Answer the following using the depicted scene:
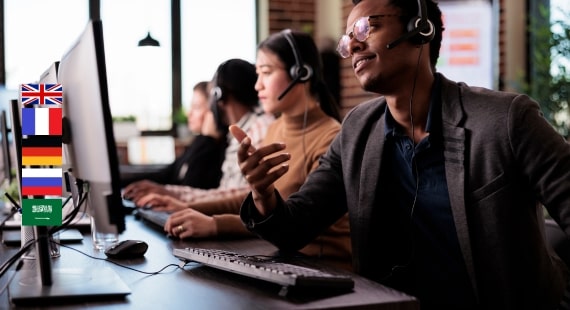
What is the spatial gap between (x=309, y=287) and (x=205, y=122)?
2.47 metres

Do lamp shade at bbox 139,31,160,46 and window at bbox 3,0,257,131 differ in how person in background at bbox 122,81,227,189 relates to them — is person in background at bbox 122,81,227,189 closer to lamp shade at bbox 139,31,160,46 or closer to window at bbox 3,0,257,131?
lamp shade at bbox 139,31,160,46

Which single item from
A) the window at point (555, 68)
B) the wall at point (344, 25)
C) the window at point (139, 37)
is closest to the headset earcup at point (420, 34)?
the window at point (555, 68)

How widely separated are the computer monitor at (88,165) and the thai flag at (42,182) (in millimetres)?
50

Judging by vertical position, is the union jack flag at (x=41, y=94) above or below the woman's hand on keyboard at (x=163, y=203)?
above

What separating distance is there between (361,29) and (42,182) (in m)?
0.82

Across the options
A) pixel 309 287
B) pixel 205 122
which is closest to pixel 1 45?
pixel 205 122

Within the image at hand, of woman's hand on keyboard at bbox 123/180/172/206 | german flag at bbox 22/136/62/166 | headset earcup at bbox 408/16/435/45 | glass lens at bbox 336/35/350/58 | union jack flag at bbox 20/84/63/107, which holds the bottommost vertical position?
woman's hand on keyboard at bbox 123/180/172/206

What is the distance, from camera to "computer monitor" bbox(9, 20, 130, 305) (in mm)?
939

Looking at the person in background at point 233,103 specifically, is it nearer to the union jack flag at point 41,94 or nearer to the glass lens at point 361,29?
the glass lens at point 361,29

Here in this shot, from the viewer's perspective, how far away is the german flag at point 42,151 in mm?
1052

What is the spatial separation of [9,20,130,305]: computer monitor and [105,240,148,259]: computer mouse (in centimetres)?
20

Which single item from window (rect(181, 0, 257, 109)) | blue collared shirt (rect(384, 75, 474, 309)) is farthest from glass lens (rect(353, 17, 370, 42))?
window (rect(181, 0, 257, 109))

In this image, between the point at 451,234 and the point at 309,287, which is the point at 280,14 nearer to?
the point at 451,234

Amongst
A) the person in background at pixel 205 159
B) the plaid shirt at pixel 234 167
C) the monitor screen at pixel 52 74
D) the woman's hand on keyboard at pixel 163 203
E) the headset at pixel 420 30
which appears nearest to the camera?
the monitor screen at pixel 52 74
